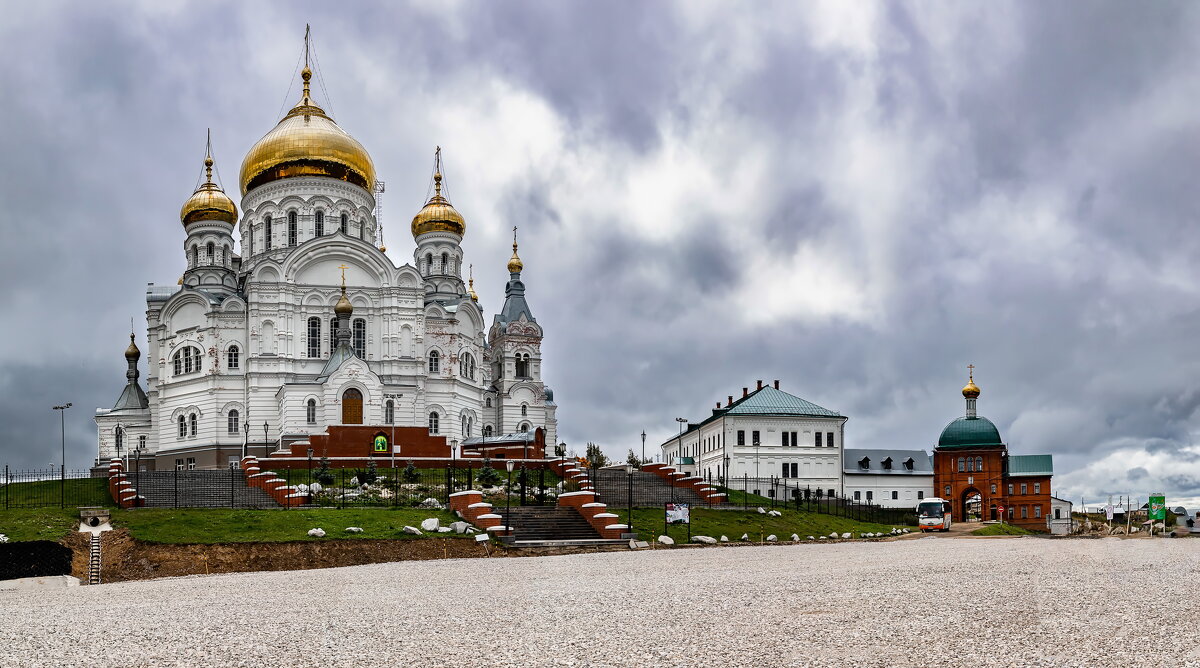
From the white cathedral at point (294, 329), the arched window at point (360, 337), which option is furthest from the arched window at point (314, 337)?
the arched window at point (360, 337)

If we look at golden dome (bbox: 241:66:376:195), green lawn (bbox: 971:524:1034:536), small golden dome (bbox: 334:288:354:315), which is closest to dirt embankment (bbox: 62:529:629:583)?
green lawn (bbox: 971:524:1034:536)

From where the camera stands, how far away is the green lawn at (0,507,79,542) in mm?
27906

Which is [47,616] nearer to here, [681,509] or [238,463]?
[681,509]

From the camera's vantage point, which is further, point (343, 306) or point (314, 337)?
point (314, 337)

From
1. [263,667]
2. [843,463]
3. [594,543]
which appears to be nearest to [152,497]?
[594,543]

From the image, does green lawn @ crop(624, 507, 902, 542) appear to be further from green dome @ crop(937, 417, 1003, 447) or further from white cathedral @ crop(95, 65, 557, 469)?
green dome @ crop(937, 417, 1003, 447)

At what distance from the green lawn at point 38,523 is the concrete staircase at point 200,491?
10.8 ft

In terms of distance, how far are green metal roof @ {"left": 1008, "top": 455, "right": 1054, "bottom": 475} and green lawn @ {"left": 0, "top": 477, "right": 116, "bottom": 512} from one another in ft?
155

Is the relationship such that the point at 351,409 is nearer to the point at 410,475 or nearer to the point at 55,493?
the point at 410,475

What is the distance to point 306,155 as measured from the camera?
5822 cm

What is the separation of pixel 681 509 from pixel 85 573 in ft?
50.3

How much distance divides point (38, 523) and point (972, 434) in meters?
50.0

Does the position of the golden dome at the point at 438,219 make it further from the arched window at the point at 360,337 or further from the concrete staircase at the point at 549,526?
the concrete staircase at the point at 549,526

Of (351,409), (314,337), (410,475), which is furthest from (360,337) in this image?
(410,475)
